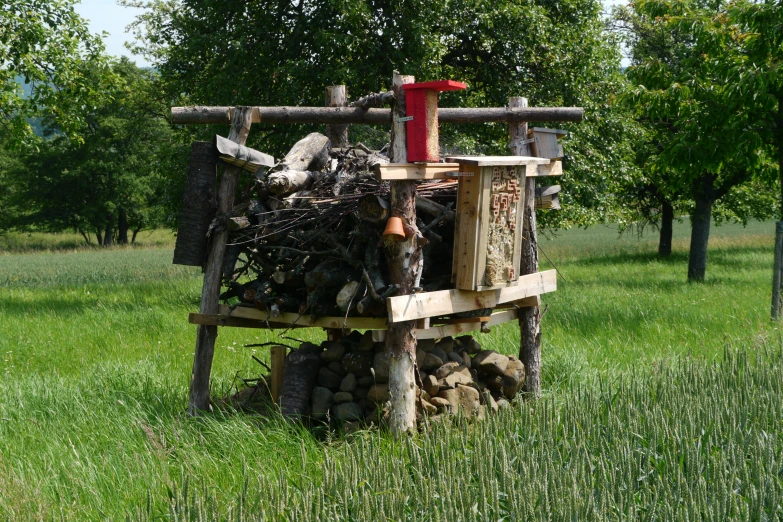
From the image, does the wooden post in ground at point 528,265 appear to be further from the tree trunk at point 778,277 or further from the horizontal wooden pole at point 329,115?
the tree trunk at point 778,277

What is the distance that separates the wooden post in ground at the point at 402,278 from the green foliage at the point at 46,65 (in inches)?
424

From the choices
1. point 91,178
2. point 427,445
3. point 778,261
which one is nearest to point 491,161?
point 427,445

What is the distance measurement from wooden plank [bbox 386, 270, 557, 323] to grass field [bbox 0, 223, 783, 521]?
0.77 m

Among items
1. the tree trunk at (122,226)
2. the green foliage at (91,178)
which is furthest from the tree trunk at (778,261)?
the tree trunk at (122,226)

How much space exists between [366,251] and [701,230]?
48.4ft

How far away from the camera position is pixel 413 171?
5281 millimetres

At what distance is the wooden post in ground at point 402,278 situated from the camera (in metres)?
5.38

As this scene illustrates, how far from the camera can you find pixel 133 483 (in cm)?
469

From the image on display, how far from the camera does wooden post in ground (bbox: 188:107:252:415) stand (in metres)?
5.85

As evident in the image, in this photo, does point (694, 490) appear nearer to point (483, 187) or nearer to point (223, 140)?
point (483, 187)

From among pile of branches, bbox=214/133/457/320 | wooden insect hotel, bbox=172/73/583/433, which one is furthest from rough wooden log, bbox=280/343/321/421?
pile of branches, bbox=214/133/457/320

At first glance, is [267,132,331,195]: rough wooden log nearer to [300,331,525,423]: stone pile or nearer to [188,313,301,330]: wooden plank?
[188,313,301,330]: wooden plank

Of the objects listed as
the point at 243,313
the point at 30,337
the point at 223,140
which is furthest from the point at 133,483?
the point at 30,337

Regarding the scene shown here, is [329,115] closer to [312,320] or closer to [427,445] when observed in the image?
[312,320]
